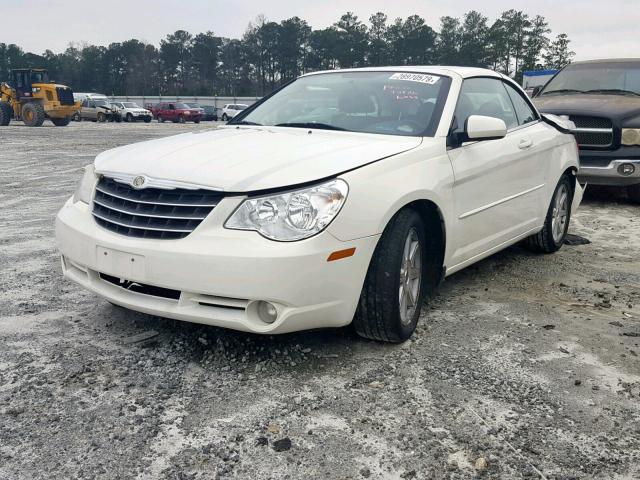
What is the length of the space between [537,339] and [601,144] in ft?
17.1

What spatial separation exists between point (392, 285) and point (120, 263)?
4.37 ft

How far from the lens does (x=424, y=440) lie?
256cm

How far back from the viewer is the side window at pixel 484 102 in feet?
13.7

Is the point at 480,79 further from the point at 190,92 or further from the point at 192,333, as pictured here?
the point at 190,92

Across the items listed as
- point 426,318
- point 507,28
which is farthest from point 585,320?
point 507,28

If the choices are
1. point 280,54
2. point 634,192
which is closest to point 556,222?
point 634,192

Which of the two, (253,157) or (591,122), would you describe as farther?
(591,122)

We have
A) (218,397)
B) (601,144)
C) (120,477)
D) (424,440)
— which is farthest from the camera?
(601,144)

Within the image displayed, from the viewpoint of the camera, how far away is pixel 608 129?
7938mm

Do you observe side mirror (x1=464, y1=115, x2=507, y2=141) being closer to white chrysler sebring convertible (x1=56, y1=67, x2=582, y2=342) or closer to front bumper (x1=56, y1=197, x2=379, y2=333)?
white chrysler sebring convertible (x1=56, y1=67, x2=582, y2=342)

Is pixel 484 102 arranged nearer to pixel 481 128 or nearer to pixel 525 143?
pixel 525 143

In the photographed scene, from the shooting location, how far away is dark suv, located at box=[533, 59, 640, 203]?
7840 mm

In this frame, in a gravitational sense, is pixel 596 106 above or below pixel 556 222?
above

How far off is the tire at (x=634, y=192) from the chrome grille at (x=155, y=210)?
6828 mm
